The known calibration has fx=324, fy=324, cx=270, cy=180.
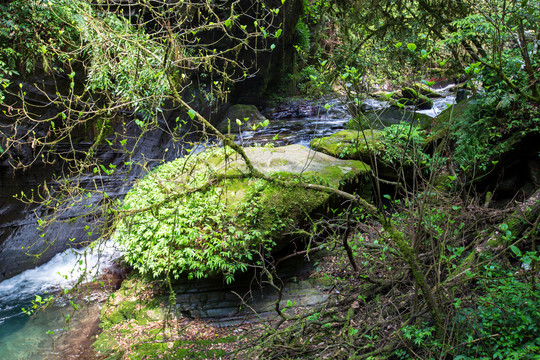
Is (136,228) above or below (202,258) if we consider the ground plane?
above

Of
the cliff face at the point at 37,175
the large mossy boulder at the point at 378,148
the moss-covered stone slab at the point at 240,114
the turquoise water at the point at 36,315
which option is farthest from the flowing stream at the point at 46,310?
the moss-covered stone slab at the point at 240,114

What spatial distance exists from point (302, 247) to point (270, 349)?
2.57m

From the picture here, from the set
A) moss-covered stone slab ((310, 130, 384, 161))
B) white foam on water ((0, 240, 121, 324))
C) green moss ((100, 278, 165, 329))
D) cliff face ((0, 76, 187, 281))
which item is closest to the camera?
green moss ((100, 278, 165, 329))

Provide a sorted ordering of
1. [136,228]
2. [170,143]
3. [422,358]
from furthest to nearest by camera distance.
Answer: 1. [170,143]
2. [136,228]
3. [422,358]

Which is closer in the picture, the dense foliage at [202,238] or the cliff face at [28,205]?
the dense foliage at [202,238]

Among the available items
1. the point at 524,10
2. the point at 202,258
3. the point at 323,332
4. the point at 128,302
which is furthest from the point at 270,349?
the point at 524,10

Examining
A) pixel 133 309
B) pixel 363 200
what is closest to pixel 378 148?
pixel 363 200

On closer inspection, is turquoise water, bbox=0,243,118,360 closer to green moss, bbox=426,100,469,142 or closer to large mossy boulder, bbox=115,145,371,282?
large mossy boulder, bbox=115,145,371,282

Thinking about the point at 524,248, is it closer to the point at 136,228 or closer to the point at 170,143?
the point at 136,228

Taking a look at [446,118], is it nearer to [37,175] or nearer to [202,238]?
[202,238]

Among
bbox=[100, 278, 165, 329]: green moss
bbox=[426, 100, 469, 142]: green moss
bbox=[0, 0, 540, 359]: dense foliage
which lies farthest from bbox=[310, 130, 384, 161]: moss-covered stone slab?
bbox=[100, 278, 165, 329]: green moss

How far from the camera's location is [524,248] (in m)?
3.69

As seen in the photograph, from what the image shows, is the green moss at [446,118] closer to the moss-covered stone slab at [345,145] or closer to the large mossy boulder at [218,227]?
the moss-covered stone slab at [345,145]

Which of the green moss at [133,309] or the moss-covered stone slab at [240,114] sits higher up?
the moss-covered stone slab at [240,114]
